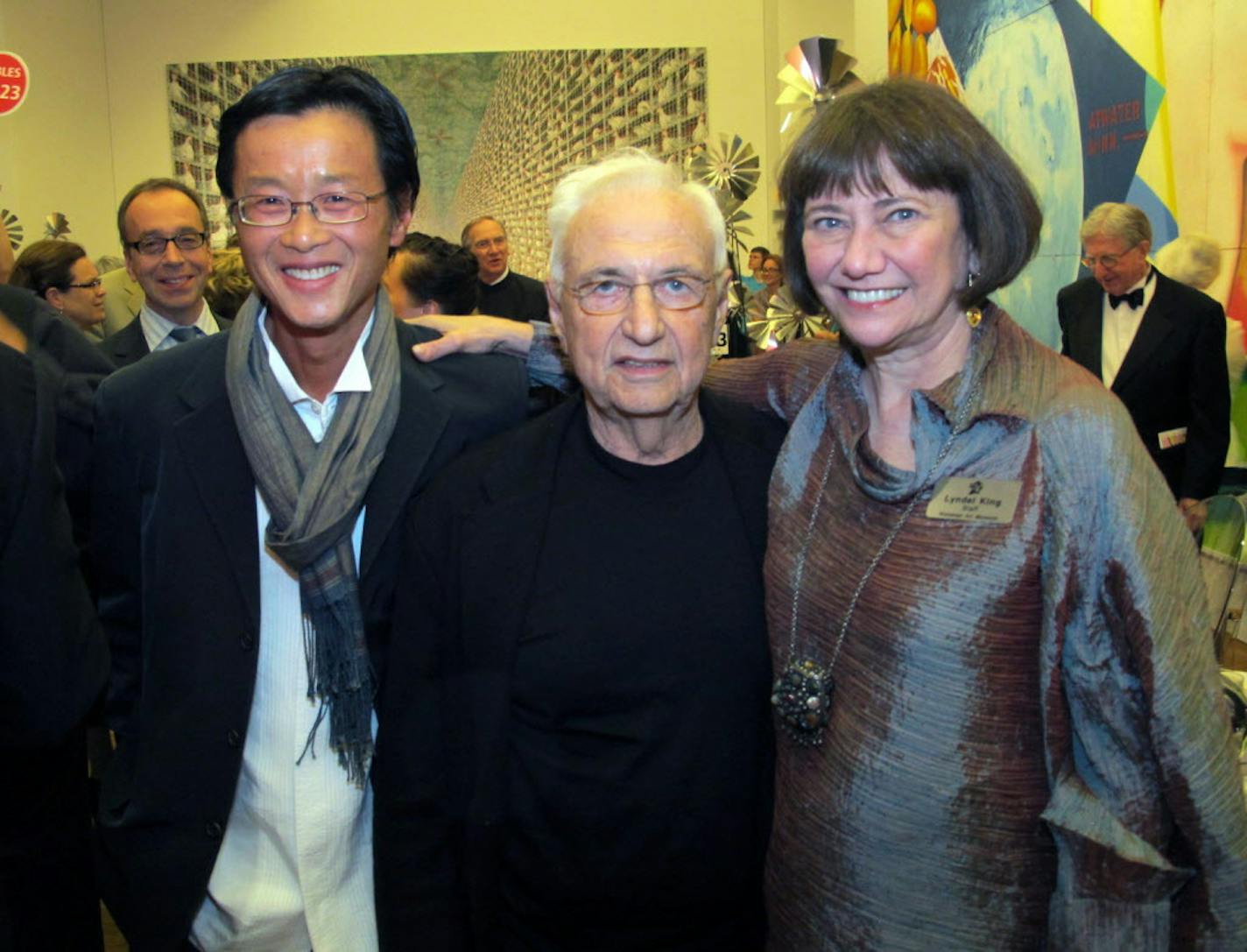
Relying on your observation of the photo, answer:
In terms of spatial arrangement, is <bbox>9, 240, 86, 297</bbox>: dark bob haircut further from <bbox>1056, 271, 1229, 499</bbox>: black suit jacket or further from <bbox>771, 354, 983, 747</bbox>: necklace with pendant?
<bbox>1056, 271, 1229, 499</bbox>: black suit jacket

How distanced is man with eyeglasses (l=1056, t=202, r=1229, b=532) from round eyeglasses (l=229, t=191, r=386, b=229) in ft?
11.8

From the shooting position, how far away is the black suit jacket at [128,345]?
368 centimetres

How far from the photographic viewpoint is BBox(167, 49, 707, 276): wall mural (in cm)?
1051

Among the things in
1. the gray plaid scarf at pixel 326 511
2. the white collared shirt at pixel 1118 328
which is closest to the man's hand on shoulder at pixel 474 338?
the gray plaid scarf at pixel 326 511

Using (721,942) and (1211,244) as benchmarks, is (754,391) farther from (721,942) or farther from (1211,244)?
(1211,244)

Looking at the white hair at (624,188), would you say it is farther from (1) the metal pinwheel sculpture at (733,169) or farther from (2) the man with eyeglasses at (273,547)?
(1) the metal pinwheel sculpture at (733,169)

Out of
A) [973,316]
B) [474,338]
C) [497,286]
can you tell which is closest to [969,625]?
[973,316]

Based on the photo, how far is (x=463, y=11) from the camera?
1063 centimetres

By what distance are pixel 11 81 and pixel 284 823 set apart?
726 centimetres

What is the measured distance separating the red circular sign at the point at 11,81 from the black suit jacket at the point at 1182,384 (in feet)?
22.5

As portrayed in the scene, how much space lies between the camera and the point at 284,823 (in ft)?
5.47

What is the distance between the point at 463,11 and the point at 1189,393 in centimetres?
864

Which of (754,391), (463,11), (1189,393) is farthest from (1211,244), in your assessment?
(463,11)

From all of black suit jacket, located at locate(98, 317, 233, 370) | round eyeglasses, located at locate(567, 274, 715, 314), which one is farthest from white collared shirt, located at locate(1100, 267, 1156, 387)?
black suit jacket, located at locate(98, 317, 233, 370)
